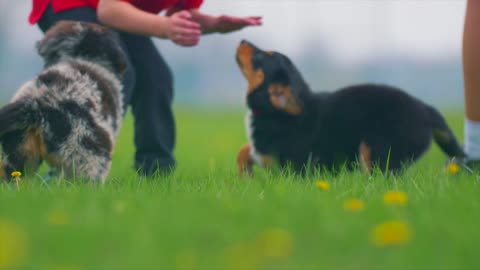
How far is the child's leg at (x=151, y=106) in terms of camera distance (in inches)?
211

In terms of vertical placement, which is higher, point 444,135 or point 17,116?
point 17,116

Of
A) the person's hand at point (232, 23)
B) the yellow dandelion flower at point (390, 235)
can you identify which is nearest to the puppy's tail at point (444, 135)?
the person's hand at point (232, 23)

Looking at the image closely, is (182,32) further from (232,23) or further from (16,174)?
(16,174)

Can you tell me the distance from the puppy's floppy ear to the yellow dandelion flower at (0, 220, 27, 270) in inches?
117

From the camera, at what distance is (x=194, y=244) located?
2.33 meters

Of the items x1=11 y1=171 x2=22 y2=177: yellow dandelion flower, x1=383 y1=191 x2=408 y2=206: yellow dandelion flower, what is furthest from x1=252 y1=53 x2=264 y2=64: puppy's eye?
x1=383 y1=191 x2=408 y2=206: yellow dandelion flower

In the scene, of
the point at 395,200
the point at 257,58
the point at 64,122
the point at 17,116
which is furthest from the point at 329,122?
the point at 17,116

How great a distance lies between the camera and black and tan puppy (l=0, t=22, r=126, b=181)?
4.04 meters

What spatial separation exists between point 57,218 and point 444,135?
3.16 metres

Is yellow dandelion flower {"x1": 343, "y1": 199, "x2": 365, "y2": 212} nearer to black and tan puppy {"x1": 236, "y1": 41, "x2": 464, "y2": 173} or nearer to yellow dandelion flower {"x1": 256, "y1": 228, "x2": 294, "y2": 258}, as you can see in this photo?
yellow dandelion flower {"x1": 256, "y1": 228, "x2": 294, "y2": 258}

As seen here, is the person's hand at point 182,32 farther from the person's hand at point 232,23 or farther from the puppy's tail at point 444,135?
the puppy's tail at point 444,135

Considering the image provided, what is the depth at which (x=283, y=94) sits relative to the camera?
5125 mm

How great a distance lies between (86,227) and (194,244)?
39cm

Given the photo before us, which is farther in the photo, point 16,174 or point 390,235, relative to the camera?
point 16,174
